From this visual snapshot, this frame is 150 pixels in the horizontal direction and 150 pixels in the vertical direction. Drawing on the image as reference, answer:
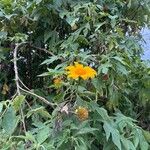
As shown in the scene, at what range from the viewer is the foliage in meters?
1.16

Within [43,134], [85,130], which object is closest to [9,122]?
[43,134]

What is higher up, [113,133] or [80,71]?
[80,71]

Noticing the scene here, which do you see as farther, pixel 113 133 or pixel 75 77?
pixel 113 133

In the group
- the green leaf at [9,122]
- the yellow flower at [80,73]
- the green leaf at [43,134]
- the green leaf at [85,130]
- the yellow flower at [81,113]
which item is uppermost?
the yellow flower at [80,73]

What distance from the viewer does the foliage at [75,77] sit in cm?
116

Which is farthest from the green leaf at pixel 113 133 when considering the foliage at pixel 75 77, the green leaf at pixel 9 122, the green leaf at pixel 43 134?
the green leaf at pixel 9 122

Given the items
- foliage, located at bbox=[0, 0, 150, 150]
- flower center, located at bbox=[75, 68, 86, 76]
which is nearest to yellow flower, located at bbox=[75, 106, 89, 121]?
foliage, located at bbox=[0, 0, 150, 150]

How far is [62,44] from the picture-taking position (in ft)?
5.29

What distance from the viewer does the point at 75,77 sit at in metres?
1.11

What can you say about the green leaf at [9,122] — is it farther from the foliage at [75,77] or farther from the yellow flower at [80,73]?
the yellow flower at [80,73]

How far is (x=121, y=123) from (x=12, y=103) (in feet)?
1.17

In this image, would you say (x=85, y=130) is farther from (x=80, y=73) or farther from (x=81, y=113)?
(x=80, y=73)

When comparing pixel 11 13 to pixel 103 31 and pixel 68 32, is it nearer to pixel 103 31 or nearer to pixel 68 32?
pixel 68 32

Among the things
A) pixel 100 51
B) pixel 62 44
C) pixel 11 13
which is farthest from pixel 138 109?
pixel 11 13
